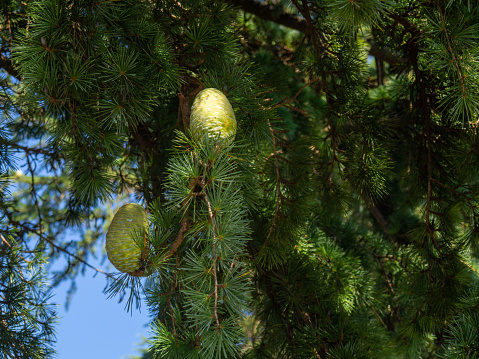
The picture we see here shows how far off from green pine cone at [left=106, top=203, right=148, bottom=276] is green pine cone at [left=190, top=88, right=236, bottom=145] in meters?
0.24

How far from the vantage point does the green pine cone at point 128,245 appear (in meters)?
1.00

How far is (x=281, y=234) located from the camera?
55.9 inches

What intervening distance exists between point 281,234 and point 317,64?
71 centimetres

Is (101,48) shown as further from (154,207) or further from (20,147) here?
(20,147)

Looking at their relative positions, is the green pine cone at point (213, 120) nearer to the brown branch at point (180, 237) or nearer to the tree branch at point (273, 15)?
the brown branch at point (180, 237)

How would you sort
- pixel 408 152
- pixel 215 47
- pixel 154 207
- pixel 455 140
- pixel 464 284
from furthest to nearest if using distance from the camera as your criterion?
1. pixel 408 152
2. pixel 455 140
3. pixel 464 284
4. pixel 215 47
5. pixel 154 207

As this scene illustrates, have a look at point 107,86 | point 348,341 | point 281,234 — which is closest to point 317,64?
point 281,234

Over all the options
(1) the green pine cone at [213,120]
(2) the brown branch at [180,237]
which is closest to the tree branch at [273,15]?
(1) the green pine cone at [213,120]

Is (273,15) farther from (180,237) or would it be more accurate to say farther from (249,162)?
(180,237)

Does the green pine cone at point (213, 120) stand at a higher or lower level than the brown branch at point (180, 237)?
higher

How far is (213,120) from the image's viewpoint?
3.25ft

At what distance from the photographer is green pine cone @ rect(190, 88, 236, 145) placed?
3.24ft

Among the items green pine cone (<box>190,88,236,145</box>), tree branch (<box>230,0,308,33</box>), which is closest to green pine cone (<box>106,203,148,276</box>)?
green pine cone (<box>190,88,236,145</box>)

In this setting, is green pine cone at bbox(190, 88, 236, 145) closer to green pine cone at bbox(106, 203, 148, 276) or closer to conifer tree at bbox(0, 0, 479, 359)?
conifer tree at bbox(0, 0, 479, 359)
